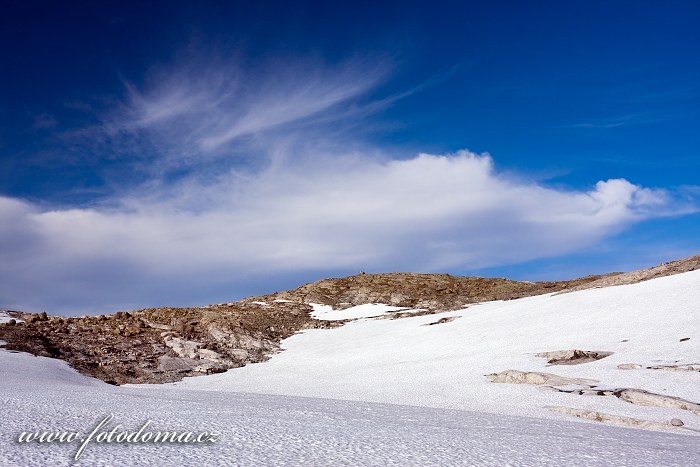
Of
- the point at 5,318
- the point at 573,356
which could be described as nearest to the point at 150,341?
the point at 5,318

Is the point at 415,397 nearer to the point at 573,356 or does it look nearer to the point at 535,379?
the point at 535,379

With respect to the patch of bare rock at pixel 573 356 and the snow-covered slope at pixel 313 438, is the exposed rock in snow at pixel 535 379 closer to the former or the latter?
the patch of bare rock at pixel 573 356

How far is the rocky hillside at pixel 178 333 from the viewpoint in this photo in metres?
21.0

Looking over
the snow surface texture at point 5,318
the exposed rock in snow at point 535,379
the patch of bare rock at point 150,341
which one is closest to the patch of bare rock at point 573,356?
the exposed rock in snow at point 535,379

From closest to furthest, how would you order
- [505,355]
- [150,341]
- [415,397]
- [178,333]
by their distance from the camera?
[415,397], [505,355], [150,341], [178,333]

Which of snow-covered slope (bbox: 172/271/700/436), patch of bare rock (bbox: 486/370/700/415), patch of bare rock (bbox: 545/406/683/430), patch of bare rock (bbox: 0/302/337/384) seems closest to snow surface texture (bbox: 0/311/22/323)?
patch of bare rock (bbox: 0/302/337/384)

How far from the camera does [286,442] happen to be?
586 centimetres

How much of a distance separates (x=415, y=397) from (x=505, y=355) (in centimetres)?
523

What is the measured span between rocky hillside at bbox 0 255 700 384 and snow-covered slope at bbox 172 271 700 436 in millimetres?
1808

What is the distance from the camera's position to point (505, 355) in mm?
17688

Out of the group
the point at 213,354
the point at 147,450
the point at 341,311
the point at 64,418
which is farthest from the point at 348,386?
the point at 341,311

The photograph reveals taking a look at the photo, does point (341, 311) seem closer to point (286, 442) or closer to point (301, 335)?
point (301, 335)

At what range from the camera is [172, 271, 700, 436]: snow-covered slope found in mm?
12616

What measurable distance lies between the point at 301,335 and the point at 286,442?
75.9 ft
